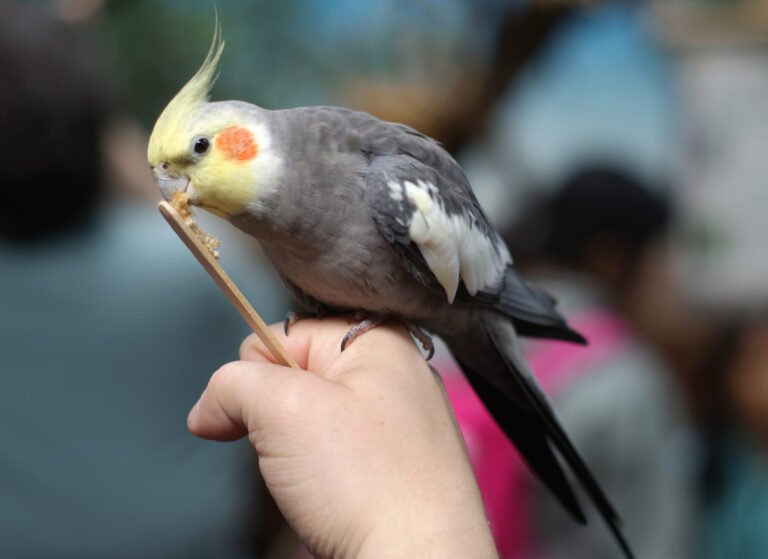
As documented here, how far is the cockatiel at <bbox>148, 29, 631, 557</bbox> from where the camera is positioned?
3.46 ft

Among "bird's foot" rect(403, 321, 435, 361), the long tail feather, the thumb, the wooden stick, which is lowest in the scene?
the long tail feather

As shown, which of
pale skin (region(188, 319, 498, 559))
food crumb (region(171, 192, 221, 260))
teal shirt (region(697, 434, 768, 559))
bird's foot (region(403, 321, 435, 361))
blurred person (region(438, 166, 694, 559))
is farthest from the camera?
teal shirt (region(697, 434, 768, 559))

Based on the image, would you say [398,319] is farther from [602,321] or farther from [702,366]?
[702,366]

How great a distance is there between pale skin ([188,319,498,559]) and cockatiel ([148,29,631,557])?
233 millimetres

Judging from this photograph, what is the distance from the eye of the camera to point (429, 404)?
0.97m

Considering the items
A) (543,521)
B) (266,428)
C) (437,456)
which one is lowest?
→ (543,521)

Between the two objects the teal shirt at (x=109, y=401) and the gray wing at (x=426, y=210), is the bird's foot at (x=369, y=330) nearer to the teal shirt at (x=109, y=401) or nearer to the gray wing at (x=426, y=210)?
the gray wing at (x=426, y=210)

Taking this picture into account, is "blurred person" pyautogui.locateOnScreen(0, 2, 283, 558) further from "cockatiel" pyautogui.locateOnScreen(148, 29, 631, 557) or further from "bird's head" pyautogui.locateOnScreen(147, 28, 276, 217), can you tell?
"bird's head" pyautogui.locateOnScreen(147, 28, 276, 217)

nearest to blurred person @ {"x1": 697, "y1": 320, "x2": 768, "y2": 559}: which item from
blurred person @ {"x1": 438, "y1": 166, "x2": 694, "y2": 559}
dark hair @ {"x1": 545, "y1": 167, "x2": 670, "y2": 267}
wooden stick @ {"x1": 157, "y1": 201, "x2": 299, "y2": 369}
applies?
blurred person @ {"x1": 438, "y1": 166, "x2": 694, "y2": 559}

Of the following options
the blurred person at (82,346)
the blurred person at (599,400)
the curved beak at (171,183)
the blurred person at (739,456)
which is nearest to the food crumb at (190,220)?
the curved beak at (171,183)

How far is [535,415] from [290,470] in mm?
632

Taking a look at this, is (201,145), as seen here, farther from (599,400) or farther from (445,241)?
(599,400)

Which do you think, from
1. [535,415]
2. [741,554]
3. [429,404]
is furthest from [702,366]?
[429,404]

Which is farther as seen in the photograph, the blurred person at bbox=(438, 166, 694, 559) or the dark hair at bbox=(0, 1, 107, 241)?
the blurred person at bbox=(438, 166, 694, 559)
